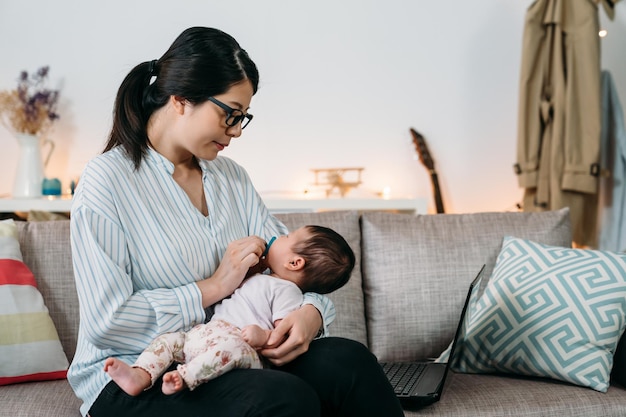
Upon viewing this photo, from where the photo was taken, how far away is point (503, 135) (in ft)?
12.3

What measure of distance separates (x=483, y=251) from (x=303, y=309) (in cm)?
87

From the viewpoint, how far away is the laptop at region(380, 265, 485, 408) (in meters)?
1.68

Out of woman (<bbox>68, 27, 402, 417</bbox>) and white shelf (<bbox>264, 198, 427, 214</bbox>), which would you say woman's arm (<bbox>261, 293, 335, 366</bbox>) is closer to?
woman (<bbox>68, 27, 402, 417</bbox>)

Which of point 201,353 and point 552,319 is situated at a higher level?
point 201,353

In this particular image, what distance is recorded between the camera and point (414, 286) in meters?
2.12

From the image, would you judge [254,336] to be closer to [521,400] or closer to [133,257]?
[133,257]

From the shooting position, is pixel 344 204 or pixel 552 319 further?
pixel 344 204

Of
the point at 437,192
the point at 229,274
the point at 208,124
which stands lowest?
the point at 437,192

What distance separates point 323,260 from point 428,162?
2.18m

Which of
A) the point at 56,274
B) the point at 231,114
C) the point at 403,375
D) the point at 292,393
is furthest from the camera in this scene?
the point at 56,274

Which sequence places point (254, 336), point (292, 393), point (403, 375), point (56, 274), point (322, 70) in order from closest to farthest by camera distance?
point (292, 393), point (254, 336), point (403, 375), point (56, 274), point (322, 70)

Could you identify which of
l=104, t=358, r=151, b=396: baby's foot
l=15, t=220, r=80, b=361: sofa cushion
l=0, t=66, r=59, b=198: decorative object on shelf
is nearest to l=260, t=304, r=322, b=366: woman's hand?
l=104, t=358, r=151, b=396: baby's foot

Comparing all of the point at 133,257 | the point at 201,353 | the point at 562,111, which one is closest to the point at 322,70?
the point at 562,111

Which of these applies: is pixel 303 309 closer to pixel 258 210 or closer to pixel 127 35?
pixel 258 210
